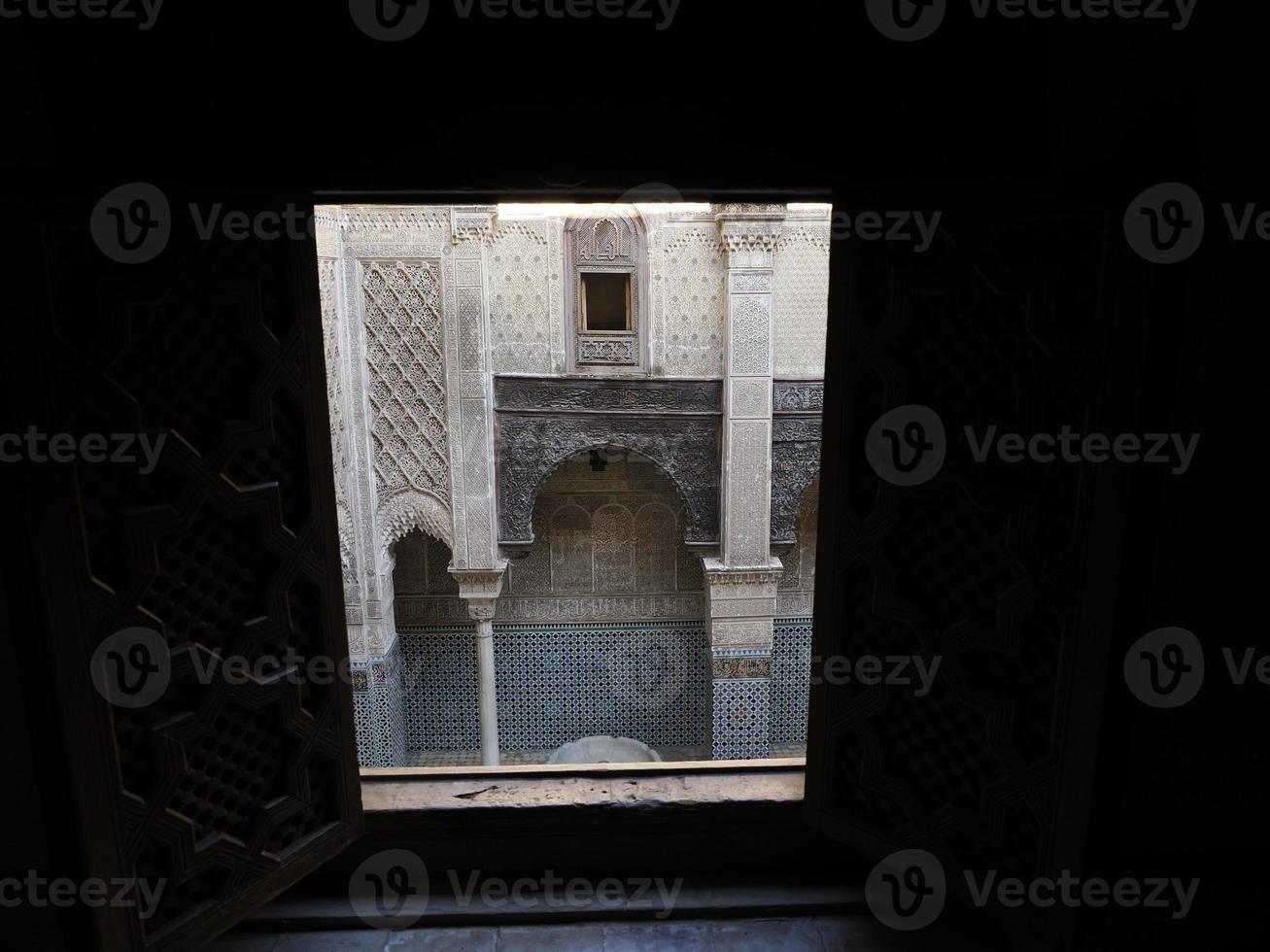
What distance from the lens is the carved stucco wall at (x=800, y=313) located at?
5.48 m

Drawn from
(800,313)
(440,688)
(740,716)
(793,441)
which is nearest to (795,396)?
(793,441)

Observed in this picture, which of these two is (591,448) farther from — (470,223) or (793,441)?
(470,223)

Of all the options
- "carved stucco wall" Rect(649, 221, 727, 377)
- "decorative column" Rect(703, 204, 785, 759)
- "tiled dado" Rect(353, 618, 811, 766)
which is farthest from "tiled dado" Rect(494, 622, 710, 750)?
"carved stucco wall" Rect(649, 221, 727, 377)

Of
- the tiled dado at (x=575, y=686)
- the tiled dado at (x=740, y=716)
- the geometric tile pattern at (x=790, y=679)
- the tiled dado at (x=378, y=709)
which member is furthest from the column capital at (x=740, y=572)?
the tiled dado at (x=378, y=709)

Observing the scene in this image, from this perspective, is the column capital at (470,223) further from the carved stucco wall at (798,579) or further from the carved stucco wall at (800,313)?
the carved stucco wall at (798,579)

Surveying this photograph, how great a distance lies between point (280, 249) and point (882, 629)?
1.05 metres

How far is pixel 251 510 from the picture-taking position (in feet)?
3.59

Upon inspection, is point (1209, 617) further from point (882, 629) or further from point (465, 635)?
point (465, 635)

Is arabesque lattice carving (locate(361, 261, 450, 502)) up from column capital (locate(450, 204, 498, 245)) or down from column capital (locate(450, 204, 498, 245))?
down

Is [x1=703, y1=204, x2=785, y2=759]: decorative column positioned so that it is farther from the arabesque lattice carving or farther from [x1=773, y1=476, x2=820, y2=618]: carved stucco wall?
the arabesque lattice carving

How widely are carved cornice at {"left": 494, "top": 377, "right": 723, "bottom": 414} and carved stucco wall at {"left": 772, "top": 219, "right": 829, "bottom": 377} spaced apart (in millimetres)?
547

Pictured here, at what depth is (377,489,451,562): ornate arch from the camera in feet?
17.9

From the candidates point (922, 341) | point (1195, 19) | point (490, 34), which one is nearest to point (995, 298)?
point (922, 341)

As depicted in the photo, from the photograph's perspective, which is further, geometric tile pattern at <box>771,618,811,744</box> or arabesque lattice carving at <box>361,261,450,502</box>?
geometric tile pattern at <box>771,618,811,744</box>
